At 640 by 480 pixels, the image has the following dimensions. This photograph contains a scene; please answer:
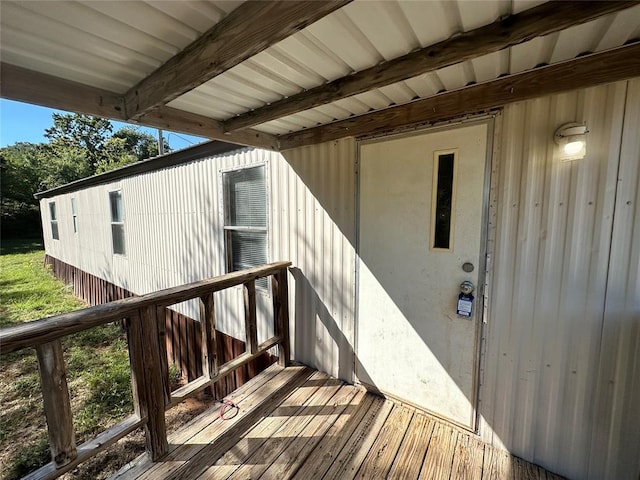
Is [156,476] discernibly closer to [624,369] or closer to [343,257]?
[343,257]

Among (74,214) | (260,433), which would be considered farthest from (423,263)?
(74,214)

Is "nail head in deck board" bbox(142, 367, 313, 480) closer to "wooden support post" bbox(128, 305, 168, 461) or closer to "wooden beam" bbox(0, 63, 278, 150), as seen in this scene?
"wooden support post" bbox(128, 305, 168, 461)

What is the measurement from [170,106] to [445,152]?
194 cm

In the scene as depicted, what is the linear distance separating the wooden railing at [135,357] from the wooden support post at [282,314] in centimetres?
29

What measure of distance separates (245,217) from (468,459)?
9.56 ft

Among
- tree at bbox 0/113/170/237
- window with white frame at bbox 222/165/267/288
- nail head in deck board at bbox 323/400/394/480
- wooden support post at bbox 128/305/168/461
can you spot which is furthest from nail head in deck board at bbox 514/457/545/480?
tree at bbox 0/113/170/237

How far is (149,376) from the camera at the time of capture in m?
1.65

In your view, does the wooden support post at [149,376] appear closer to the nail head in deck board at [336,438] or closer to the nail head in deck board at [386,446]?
the nail head in deck board at [336,438]

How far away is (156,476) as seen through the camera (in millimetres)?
1558

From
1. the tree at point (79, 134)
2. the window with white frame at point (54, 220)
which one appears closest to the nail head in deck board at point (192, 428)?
the window with white frame at point (54, 220)

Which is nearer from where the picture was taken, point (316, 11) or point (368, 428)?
point (316, 11)

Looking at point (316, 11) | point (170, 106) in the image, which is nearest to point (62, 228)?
point (170, 106)

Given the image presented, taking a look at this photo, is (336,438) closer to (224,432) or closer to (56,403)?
(224,432)

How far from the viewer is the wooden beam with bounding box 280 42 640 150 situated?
1284 mm
